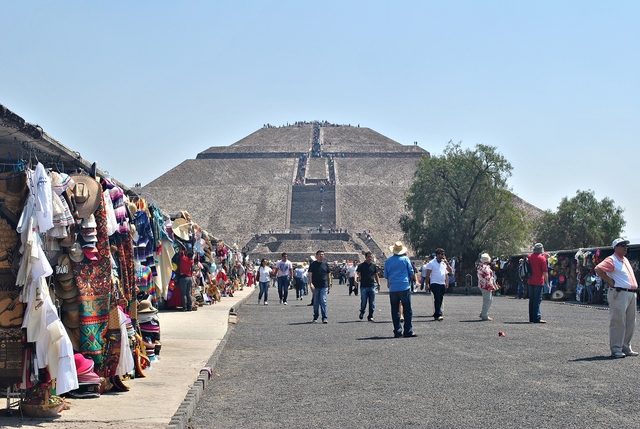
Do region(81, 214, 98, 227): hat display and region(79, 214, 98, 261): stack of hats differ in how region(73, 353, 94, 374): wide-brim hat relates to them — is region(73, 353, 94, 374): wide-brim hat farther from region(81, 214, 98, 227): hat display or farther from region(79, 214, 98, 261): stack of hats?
region(81, 214, 98, 227): hat display

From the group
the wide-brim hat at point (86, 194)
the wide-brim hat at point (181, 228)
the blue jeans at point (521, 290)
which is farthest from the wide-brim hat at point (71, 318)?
the blue jeans at point (521, 290)

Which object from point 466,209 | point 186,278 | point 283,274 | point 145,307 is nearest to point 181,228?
point 186,278

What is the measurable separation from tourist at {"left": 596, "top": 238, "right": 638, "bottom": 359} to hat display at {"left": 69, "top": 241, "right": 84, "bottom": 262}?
6.26 meters

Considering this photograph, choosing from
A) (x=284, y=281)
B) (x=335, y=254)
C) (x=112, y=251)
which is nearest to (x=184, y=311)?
(x=284, y=281)

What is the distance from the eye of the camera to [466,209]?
137ft

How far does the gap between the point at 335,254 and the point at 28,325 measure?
218 feet

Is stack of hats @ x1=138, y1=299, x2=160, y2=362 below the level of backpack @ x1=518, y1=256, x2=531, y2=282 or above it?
below

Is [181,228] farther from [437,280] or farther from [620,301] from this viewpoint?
[620,301]

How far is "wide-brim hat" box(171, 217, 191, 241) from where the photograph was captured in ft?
61.2

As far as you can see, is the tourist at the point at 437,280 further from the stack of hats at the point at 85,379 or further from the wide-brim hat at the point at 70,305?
the wide-brim hat at the point at 70,305

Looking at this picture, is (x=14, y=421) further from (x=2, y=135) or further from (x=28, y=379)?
(x=2, y=135)

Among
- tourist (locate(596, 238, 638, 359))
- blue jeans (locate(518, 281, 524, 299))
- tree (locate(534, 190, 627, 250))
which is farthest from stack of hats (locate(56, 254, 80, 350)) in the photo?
tree (locate(534, 190, 627, 250))

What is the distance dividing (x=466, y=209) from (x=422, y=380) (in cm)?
3328

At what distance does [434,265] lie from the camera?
1802cm
